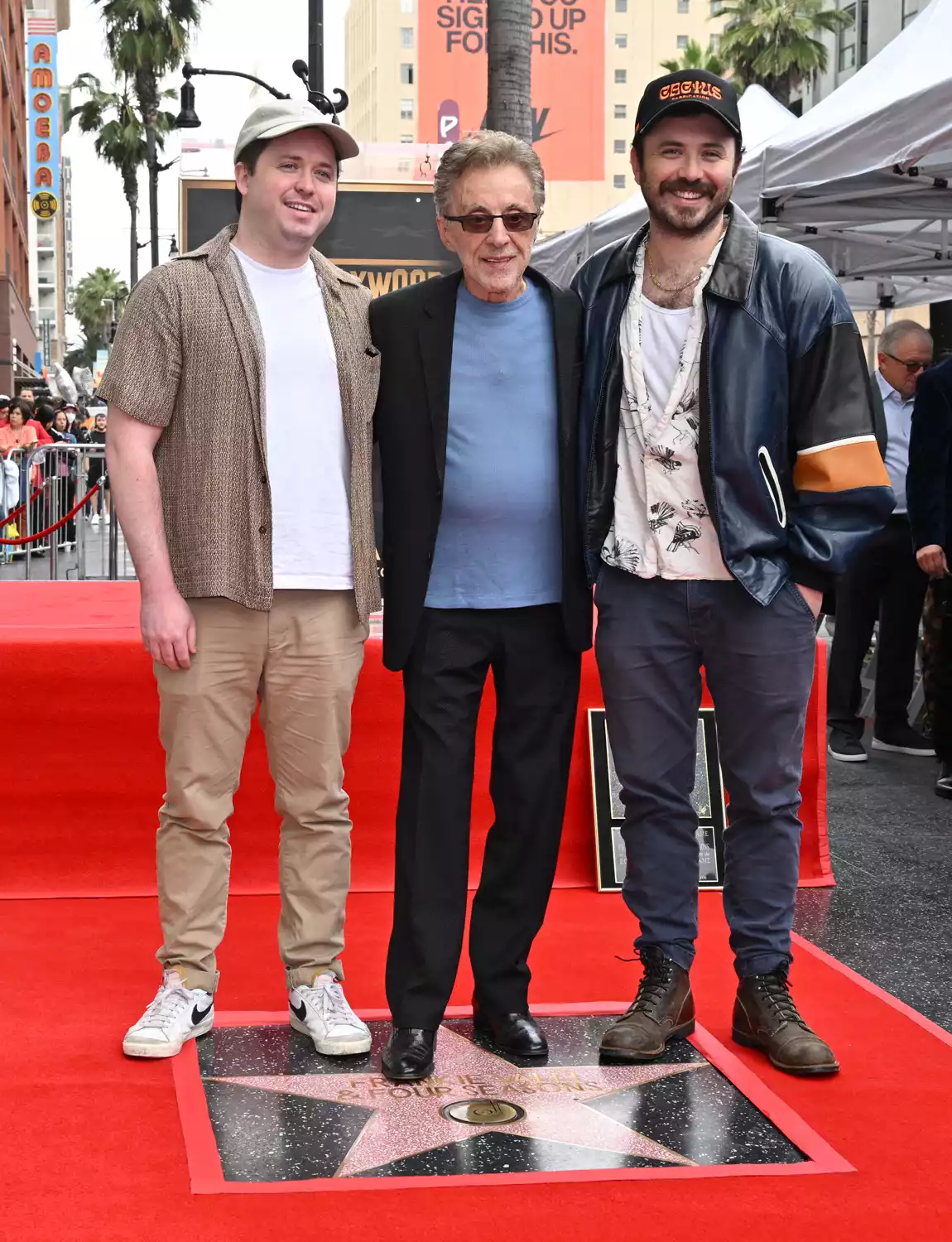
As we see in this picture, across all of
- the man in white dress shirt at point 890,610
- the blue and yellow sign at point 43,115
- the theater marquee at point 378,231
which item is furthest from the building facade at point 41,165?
the man in white dress shirt at point 890,610

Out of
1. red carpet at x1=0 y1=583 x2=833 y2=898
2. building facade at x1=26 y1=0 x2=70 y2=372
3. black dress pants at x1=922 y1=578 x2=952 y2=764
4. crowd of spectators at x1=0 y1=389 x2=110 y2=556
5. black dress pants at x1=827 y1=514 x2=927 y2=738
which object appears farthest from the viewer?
building facade at x1=26 y1=0 x2=70 y2=372

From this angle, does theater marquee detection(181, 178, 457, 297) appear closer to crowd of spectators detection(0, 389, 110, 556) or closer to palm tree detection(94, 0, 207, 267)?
crowd of spectators detection(0, 389, 110, 556)

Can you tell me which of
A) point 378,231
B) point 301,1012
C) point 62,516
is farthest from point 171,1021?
point 378,231

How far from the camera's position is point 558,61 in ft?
64.2

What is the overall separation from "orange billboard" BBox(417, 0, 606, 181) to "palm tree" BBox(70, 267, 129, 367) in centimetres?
8955

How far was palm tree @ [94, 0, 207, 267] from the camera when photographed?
141 ft

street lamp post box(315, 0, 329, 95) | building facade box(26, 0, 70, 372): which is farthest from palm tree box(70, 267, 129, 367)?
street lamp post box(315, 0, 329, 95)

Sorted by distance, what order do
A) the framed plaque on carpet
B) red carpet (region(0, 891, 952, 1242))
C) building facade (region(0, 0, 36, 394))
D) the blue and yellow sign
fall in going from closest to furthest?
1. red carpet (region(0, 891, 952, 1242))
2. the framed plaque on carpet
3. building facade (region(0, 0, 36, 394))
4. the blue and yellow sign

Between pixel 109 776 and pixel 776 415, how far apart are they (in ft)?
8.81

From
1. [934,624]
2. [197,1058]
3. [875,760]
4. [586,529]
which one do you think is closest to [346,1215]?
[197,1058]

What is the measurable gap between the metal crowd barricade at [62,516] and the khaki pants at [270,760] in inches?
246

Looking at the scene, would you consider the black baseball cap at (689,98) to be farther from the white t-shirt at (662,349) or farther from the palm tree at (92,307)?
the palm tree at (92,307)

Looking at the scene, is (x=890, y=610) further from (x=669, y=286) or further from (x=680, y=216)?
(x=680, y=216)

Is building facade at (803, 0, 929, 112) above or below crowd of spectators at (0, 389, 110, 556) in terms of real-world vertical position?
above
